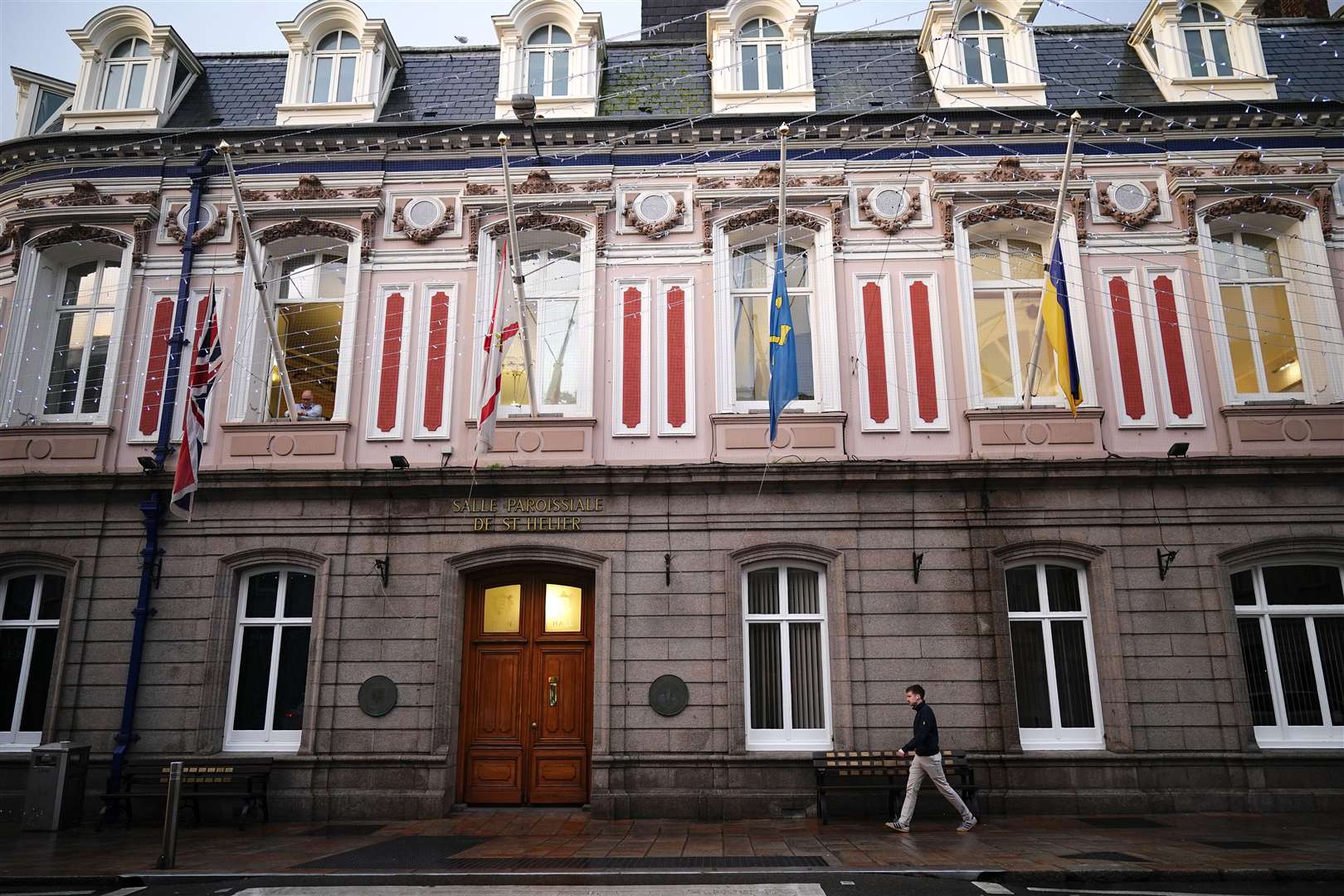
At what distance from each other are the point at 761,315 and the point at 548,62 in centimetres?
611

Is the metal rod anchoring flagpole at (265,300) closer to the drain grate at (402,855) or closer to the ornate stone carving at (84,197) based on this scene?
the ornate stone carving at (84,197)

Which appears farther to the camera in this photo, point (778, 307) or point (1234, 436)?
point (1234, 436)

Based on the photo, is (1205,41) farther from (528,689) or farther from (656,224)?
(528,689)

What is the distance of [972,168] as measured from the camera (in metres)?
Result: 15.1

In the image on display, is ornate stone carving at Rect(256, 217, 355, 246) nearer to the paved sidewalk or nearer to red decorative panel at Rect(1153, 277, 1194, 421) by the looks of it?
the paved sidewalk

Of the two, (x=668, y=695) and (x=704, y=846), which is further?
(x=668, y=695)

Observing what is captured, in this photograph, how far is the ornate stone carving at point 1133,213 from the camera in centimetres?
1482

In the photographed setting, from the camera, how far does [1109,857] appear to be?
31.2 ft

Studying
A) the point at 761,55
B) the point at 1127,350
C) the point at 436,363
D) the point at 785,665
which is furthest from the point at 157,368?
the point at 1127,350

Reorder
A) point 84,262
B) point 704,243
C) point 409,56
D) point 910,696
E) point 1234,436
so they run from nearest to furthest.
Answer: point 910,696, point 1234,436, point 704,243, point 84,262, point 409,56

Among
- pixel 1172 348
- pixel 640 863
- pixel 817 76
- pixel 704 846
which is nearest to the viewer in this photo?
pixel 640 863

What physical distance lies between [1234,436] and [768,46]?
395 inches

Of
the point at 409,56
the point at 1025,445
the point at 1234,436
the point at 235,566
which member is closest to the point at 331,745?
the point at 235,566

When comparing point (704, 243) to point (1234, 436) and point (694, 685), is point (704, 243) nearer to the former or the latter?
point (694, 685)
